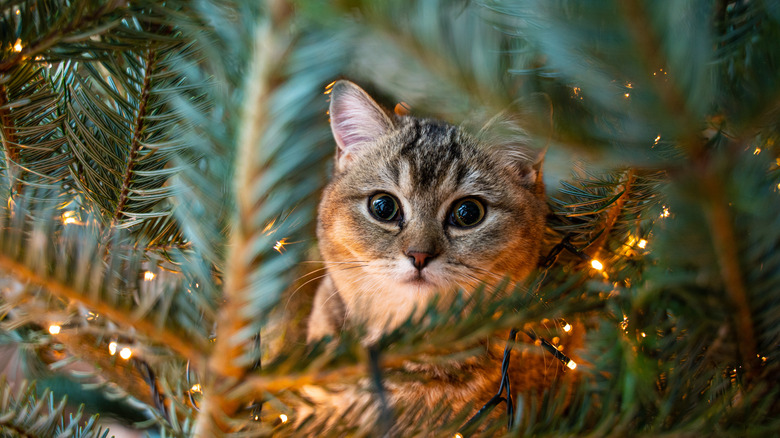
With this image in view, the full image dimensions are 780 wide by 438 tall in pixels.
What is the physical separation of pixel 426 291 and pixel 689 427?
75cm

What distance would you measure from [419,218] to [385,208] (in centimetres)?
12

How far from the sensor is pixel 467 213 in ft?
4.40

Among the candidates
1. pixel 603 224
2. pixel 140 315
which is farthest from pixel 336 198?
pixel 140 315

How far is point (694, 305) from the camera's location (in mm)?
468

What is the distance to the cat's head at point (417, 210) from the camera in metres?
1.21

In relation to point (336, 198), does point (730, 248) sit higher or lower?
higher

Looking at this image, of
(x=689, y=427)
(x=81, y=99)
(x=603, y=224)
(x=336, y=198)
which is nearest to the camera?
(x=689, y=427)

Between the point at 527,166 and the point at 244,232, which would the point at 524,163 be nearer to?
the point at 527,166

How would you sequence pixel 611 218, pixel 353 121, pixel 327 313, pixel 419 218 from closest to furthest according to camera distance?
pixel 611 218
pixel 419 218
pixel 327 313
pixel 353 121

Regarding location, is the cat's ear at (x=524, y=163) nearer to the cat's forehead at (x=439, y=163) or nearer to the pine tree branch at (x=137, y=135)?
the cat's forehead at (x=439, y=163)

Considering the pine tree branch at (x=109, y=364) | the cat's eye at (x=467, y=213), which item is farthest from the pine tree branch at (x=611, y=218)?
the pine tree branch at (x=109, y=364)

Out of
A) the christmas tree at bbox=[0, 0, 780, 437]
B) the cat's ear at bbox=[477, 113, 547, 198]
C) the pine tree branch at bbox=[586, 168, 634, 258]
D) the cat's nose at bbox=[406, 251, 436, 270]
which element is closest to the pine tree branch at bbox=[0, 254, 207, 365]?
the christmas tree at bbox=[0, 0, 780, 437]

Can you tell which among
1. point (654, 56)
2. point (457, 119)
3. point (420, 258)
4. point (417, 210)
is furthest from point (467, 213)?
point (654, 56)

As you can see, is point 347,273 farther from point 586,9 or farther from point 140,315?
point 586,9
